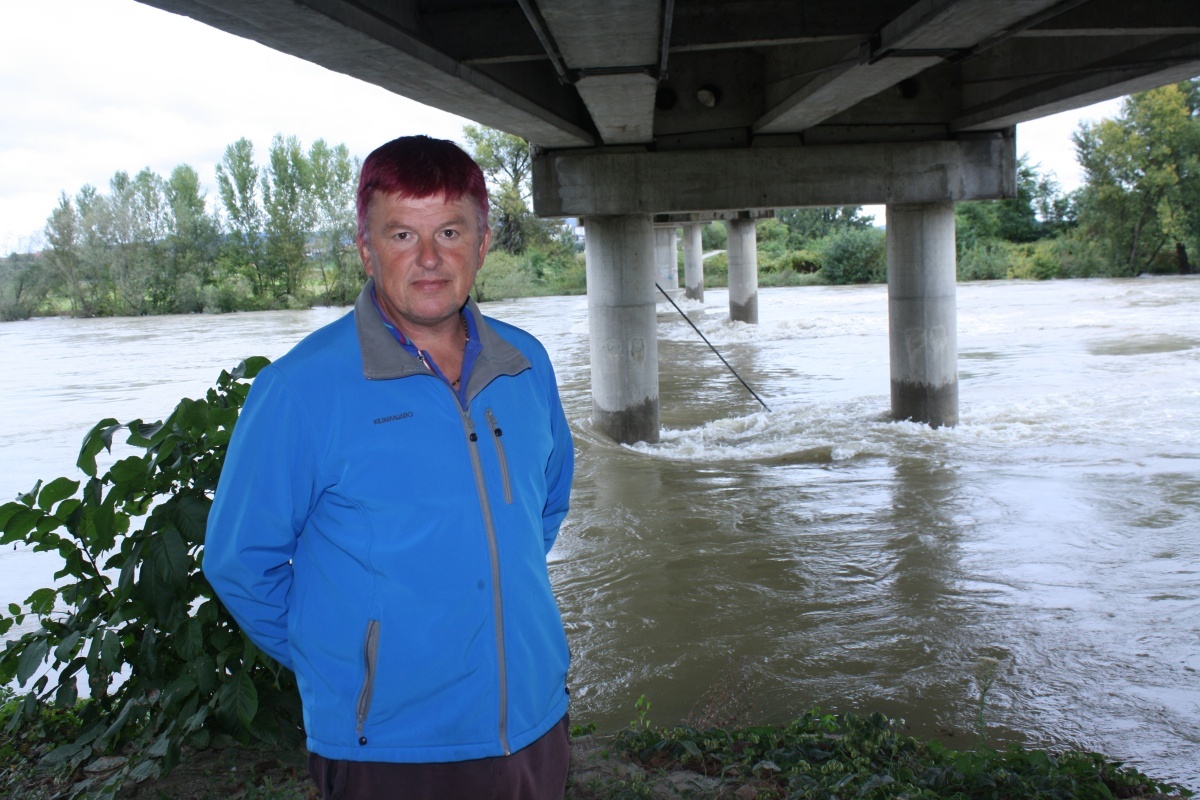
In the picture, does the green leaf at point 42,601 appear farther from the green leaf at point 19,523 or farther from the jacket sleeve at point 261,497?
the jacket sleeve at point 261,497

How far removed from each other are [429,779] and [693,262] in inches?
1666

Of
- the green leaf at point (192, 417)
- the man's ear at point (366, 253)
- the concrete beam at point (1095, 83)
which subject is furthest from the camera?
the concrete beam at point (1095, 83)

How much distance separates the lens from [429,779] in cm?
190

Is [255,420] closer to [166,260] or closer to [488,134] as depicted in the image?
[166,260]

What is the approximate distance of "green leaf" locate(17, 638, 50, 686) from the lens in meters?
3.16

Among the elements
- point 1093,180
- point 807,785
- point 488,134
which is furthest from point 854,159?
point 488,134

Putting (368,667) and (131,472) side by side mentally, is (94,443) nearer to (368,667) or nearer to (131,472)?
(131,472)

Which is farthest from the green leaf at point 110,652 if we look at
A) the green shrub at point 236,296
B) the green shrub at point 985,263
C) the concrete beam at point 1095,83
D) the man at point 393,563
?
the green shrub at point 236,296

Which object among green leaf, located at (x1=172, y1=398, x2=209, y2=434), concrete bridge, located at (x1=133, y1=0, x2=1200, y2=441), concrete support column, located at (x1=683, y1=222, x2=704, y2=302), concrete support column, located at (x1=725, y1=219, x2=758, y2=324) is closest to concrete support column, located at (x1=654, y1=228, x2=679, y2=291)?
concrete support column, located at (x1=683, y1=222, x2=704, y2=302)

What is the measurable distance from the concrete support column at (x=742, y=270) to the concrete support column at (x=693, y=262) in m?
10.2

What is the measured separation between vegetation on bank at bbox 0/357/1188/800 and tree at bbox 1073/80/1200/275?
154 ft

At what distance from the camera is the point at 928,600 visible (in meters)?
6.72

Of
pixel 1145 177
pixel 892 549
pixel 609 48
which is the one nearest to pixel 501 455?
pixel 609 48

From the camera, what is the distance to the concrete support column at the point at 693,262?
41531mm
